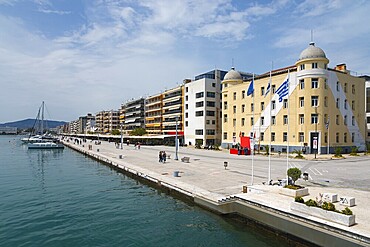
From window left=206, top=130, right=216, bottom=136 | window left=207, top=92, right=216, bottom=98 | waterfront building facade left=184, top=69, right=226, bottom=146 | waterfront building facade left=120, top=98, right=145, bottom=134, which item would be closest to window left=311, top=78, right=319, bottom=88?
waterfront building facade left=184, top=69, right=226, bottom=146

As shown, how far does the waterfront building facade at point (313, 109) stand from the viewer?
49.3m

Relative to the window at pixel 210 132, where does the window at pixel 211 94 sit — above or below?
above

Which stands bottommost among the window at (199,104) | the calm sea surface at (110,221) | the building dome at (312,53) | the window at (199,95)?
the calm sea surface at (110,221)

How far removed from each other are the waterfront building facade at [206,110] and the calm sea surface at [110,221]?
172 feet

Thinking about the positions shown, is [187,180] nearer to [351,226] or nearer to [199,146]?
[351,226]

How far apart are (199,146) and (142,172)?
41894 millimetres

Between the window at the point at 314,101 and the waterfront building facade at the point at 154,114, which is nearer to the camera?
the window at the point at 314,101

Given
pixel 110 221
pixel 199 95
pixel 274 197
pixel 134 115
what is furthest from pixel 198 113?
pixel 110 221

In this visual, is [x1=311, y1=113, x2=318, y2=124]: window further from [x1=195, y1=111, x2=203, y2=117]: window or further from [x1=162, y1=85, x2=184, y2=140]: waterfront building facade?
[x1=162, y1=85, x2=184, y2=140]: waterfront building facade

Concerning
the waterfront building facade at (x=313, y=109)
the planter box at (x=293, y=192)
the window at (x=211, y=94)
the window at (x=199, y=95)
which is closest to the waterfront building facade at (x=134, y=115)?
the window at (x=199, y=95)

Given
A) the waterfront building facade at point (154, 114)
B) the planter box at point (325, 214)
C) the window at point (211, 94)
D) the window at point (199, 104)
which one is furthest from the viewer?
the waterfront building facade at point (154, 114)

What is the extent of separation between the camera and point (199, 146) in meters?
71.6

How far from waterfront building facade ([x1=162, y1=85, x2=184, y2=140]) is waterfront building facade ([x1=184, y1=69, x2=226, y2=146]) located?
691cm

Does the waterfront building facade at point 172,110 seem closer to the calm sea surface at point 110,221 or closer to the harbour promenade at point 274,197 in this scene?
the harbour promenade at point 274,197
